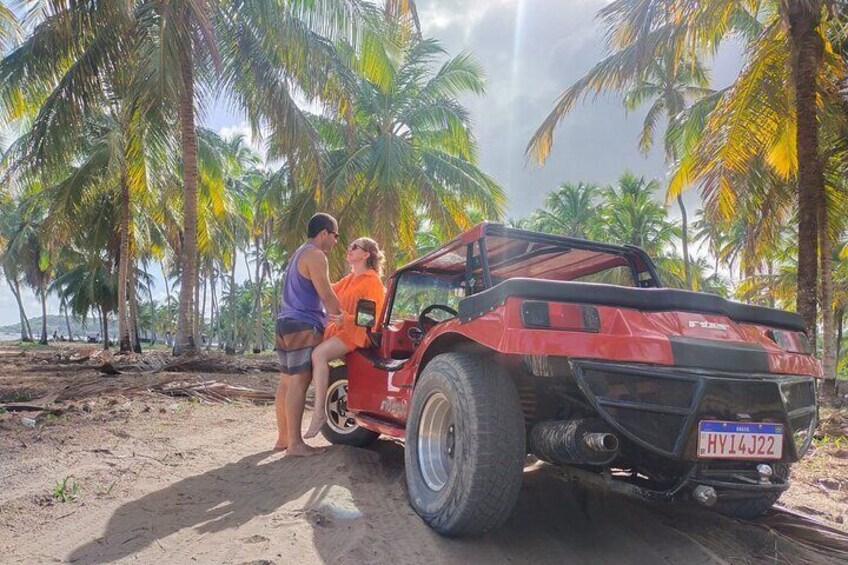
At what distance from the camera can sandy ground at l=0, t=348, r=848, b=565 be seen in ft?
8.88

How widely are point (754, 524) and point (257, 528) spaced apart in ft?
8.52

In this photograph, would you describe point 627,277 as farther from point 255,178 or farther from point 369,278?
point 255,178

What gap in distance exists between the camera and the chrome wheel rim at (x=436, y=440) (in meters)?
3.05

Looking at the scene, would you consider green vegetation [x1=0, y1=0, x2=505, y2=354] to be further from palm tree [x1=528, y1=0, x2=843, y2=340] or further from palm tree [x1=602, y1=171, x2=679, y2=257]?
palm tree [x1=602, y1=171, x2=679, y2=257]

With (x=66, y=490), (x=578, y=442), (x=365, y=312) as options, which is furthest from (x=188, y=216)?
(x=578, y=442)

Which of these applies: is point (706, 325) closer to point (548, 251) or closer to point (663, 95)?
point (548, 251)

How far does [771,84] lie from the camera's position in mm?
9875

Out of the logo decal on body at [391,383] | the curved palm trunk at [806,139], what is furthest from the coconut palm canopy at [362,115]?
the logo decal on body at [391,383]

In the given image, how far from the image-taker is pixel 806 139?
29.6 feet

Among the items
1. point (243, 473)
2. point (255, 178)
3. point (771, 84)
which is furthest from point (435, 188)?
point (255, 178)

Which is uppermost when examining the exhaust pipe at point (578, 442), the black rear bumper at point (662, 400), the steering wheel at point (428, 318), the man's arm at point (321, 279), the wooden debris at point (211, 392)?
the man's arm at point (321, 279)

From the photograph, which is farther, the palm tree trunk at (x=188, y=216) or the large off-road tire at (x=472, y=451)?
the palm tree trunk at (x=188, y=216)

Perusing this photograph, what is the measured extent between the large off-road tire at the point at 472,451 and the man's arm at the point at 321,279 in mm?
1505

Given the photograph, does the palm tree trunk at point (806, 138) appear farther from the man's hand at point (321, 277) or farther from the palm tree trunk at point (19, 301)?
the palm tree trunk at point (19, 301)
